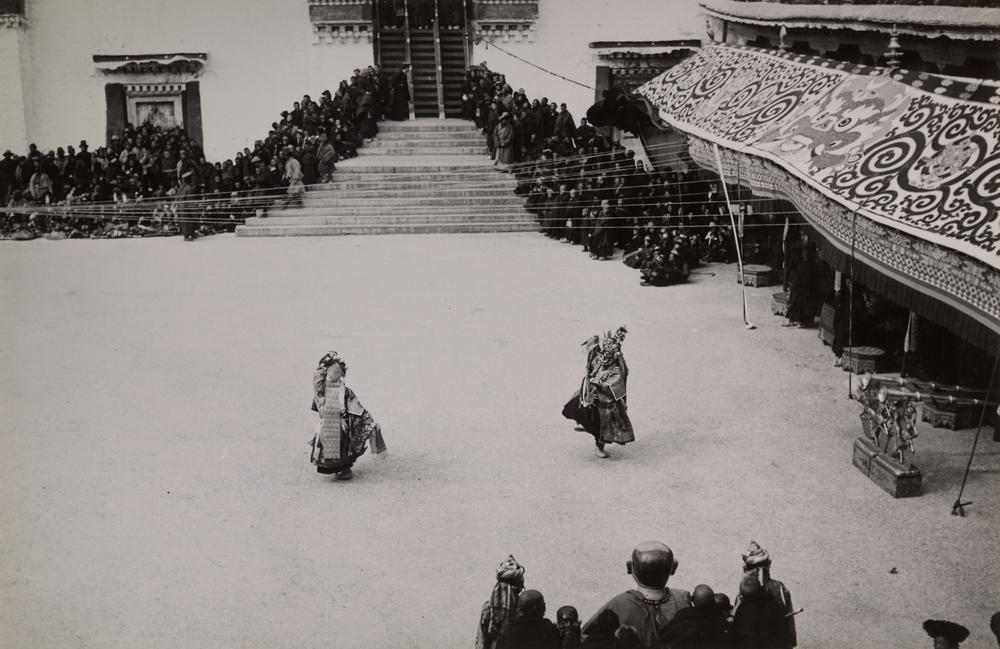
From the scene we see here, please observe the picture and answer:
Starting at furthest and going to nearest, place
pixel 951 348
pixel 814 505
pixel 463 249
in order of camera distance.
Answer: pixel 463 249
pixel 951 348
pixel 814 505

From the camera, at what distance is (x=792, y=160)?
8.73 m

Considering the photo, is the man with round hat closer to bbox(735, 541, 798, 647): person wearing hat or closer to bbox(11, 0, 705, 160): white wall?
bbox(735, 541, 798, 647): person wearing hat

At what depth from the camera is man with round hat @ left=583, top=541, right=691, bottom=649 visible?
5.12 meters

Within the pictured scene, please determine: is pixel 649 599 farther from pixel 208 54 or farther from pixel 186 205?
pixel 208 54

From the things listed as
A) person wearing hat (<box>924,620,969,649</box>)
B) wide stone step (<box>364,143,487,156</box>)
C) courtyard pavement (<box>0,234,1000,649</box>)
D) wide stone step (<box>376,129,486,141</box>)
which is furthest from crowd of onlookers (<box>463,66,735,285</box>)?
person wearing hat (<box>924,620,969,649</box>)

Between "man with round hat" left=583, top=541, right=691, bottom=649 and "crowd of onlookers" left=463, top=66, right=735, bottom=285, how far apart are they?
33.8ft

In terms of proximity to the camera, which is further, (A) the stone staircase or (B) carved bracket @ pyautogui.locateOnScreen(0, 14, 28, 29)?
(B) carved bracket @ pyautogui.locateOnScreen(0, 14, 28, 29)

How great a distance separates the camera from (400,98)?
2450 centimetres

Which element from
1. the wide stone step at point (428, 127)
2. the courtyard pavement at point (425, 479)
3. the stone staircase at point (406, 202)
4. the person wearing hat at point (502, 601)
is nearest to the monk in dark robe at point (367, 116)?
the wide stone step at point (428, 127)

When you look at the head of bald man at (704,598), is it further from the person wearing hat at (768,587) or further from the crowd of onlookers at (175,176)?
the crowd of onlookers at (175,176)

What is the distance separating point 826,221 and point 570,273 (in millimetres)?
7955

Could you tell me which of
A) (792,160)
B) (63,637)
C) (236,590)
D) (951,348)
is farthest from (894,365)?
(63,637)

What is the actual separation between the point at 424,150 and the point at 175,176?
5.25 m

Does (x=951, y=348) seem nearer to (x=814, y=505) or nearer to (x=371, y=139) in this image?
(x=814, y=505)
